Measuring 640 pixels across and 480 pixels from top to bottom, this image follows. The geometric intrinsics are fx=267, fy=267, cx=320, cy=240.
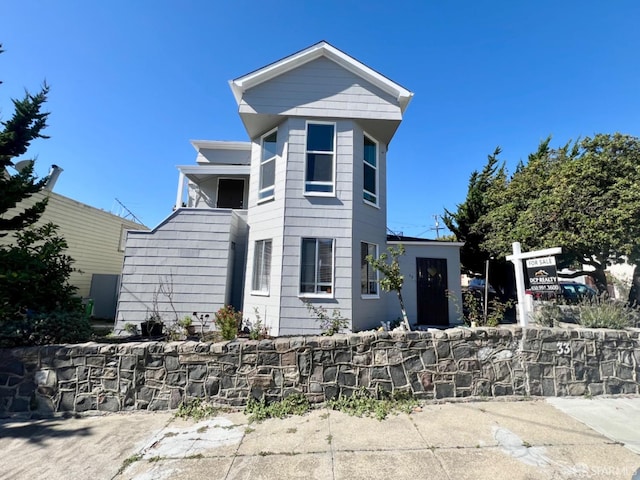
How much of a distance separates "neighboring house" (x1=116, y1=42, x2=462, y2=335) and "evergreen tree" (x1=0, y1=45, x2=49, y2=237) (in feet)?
8.41

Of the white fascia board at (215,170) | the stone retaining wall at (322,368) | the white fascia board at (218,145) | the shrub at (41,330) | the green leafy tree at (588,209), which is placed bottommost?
the stone retaining wall at (322,368)

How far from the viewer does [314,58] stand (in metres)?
8.66

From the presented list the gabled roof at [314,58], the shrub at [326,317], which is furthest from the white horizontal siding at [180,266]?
the gabled roof at [314,58]

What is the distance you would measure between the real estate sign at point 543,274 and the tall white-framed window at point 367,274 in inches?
159

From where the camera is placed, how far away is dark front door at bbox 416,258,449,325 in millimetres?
9188

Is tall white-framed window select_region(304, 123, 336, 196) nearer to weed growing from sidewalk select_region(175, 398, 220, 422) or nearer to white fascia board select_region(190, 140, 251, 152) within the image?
white fascia board select_region(190, 140, 251, 152)

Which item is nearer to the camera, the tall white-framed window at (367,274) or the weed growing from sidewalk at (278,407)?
the weed growing from sidewalk at (278,407)

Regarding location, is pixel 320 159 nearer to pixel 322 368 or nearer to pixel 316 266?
pixel 316 266

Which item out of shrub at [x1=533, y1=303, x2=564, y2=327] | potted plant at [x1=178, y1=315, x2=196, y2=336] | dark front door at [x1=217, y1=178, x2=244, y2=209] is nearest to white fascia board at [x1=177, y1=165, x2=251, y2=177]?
dark front door at [x1=217, y1=178, x2=244, y2=209]

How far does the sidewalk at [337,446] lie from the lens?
2.75 metres

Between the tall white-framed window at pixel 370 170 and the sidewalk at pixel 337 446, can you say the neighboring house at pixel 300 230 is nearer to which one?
the tall white-framed window at pixel 370 170

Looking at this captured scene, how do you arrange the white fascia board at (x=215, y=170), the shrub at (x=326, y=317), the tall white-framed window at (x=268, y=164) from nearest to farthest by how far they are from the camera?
the shrub at (x=326, y=317) < the tall white-framed window at (x=268, y=164) < the white fascia board at (x=215, y=170)

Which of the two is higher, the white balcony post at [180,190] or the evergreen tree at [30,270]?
the white balcony post at [180,190]

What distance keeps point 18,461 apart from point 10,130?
359 inches
